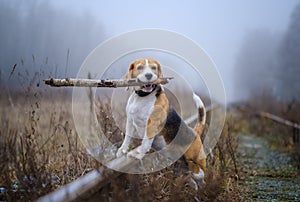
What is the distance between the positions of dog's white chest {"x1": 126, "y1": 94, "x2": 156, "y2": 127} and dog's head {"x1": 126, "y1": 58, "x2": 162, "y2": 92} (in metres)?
0.10

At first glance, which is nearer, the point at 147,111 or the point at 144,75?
the point at 144,75

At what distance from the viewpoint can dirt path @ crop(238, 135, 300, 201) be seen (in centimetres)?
396

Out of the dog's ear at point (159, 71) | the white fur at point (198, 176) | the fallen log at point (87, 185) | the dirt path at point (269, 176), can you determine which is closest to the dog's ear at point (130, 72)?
the dog's ear at point (159, 71)

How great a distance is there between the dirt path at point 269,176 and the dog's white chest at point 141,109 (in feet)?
5.14

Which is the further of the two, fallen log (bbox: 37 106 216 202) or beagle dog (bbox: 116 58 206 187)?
beagle dog (bbox: 116 58 206 187)

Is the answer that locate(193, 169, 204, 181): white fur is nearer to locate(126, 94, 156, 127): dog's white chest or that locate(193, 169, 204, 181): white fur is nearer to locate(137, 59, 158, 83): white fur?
locate(126, 94, 156, 127): dog's white chest

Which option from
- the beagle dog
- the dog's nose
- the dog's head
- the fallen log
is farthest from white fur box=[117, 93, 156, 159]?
the fallen log

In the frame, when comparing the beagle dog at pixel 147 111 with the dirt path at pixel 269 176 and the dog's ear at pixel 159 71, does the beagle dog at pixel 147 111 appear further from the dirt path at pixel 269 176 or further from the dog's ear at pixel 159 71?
the dirt path at pixel 269 176

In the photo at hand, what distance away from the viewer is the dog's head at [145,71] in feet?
9.85

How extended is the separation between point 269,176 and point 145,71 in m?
3.03

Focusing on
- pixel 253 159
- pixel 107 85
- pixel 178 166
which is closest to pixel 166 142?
pixel 178 166

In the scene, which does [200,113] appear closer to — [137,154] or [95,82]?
[137,154]

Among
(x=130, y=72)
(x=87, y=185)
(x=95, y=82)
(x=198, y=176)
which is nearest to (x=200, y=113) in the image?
(x=198, y=176)

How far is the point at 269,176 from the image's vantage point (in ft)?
16.6
